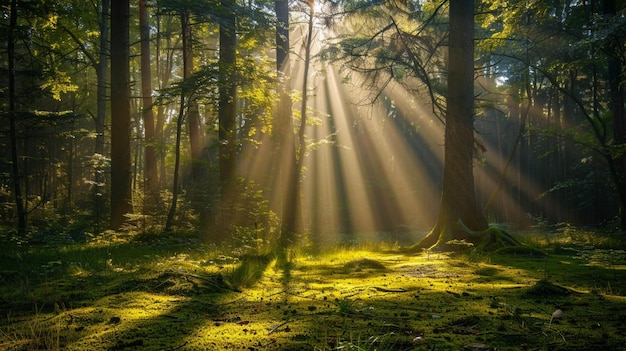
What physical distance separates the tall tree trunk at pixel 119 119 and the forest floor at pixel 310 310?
574cm

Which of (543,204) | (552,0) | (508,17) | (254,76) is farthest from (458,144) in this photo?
(543,204)

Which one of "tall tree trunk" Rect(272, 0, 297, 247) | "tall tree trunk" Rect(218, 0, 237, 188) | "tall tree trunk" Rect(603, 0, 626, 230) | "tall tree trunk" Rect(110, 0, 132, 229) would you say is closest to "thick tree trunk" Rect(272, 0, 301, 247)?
"tall tree trunk" Rect(272, 0, 297, 247)

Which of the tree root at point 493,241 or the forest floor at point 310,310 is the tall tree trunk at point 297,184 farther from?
the forest floor at point 310,310

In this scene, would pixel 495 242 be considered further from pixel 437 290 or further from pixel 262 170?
pixel 262 170

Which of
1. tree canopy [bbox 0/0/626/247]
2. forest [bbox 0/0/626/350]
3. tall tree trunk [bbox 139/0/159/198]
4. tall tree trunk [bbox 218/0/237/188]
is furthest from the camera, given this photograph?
tall tree trunk [bbox 139/0/159/198]

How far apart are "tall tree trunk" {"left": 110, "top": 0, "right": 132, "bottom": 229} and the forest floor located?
18.8ft

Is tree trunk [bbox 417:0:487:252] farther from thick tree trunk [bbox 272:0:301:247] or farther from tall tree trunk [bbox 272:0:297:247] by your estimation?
tall tree trunk [bbox 272:0:297:247]

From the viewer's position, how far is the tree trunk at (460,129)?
28.0 feet

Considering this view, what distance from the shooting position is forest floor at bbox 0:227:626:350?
2039mm

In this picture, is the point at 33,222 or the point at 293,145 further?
the point at 33,222

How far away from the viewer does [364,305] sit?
2.84 meters

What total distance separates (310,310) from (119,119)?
9324mm

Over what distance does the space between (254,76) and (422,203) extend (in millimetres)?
25510

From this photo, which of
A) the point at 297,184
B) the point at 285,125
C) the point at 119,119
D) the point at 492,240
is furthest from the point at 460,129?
the point at 119,119
